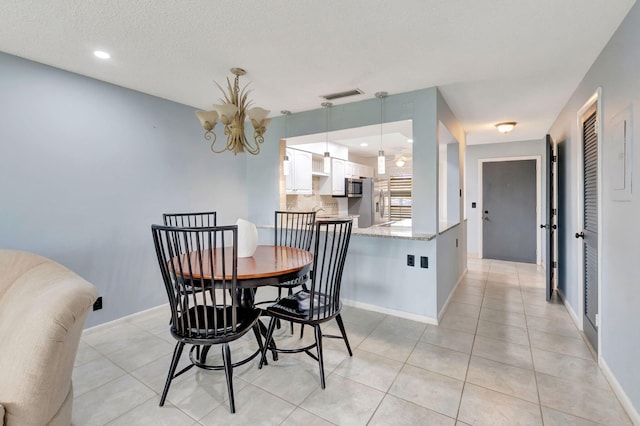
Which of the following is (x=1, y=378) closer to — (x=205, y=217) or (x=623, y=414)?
(x=205, y=217)

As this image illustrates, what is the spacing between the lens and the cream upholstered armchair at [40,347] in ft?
3.86

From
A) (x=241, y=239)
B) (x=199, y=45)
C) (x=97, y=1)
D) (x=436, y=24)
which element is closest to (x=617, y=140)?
(x=436, y=24)

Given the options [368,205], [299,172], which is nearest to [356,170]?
[368,205]

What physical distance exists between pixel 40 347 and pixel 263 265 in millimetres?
1139

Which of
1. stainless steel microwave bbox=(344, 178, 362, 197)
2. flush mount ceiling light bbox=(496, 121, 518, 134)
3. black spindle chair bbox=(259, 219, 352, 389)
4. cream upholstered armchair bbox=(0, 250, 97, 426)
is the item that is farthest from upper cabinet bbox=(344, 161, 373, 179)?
cream upholstered armchair bbox=(0, 250, 97, 426)

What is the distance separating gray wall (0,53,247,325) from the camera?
233 centimetres

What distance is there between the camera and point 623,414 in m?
1.69

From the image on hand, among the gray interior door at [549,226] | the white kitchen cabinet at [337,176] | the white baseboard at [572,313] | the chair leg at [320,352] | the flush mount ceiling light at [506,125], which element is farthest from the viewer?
the white kitchen cabinet at [337,176]

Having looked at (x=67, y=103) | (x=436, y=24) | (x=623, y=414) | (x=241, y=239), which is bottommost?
(x=623, y=414)

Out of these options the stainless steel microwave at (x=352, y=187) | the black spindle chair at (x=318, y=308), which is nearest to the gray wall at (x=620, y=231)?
the black spindle chair at (x=318, y=308)

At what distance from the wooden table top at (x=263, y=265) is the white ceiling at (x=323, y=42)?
4.87ft

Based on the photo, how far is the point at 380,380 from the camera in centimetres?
202

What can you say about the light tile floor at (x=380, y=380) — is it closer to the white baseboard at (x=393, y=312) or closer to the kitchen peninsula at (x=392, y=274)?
the white baseboard at (x=393, y=312)

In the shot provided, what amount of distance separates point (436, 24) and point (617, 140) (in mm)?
1343
